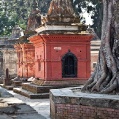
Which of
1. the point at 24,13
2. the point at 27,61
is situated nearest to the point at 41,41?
the point at 27,61

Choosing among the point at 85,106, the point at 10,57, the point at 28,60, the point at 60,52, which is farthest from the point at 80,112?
the point at 10,57

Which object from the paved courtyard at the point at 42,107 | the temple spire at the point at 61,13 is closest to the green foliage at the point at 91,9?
the temple spire at the point at 61,13

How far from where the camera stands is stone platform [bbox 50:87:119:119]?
742 centimetres

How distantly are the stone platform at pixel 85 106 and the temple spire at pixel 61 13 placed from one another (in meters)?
9.24

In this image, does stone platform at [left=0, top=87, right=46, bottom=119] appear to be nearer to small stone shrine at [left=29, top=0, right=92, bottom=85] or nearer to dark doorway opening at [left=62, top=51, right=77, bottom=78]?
small stone shrine at [left=29, top=0, right=92, bottom=85]

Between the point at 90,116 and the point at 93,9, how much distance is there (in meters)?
36.9

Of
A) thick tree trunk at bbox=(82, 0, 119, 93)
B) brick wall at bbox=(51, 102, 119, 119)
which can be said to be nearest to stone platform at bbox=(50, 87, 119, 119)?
brick wall at bbox=(51, 102, 119, 119)

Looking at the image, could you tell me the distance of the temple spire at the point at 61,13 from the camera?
1753cm

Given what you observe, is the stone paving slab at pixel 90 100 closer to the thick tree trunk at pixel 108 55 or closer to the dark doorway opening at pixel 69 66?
the thick tree trunk at pixel 108 55

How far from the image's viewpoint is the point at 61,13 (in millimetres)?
17891

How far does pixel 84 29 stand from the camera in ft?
56.5

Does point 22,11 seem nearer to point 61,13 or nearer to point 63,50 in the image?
point 61,13

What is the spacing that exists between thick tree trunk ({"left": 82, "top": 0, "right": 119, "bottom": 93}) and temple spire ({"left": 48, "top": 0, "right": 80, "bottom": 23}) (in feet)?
26.4

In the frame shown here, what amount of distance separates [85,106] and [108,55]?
1811 mm
